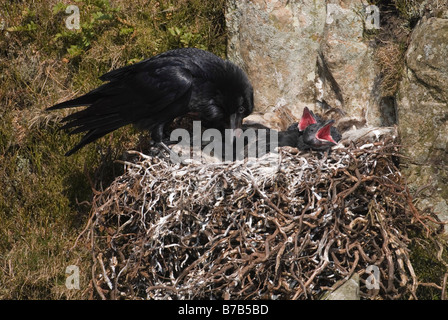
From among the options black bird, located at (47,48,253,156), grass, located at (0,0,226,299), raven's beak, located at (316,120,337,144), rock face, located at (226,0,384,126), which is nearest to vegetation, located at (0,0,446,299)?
grass, located at (0,0,226,299)

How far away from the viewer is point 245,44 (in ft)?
21.8

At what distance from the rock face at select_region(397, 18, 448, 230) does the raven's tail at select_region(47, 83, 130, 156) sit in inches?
94.1

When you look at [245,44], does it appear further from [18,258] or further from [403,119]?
[18,258]

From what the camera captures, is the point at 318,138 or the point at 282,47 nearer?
the point at 318,138

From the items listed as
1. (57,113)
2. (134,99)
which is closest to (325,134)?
(134,99)

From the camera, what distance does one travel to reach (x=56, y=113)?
21.0 ft

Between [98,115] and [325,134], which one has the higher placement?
[98,115]

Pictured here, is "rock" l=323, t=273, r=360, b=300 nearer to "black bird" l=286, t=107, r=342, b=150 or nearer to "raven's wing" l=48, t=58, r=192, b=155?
"black bird" l=286, t=107, r=342, b=150

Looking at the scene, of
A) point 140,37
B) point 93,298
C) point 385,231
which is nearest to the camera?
point 385,231

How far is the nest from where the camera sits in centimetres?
500

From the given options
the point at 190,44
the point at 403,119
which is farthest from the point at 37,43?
the point at 403,119

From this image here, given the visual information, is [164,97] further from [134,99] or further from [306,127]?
[306,127]

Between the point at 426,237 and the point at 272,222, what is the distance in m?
1.22

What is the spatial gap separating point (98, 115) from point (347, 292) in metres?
2.50
